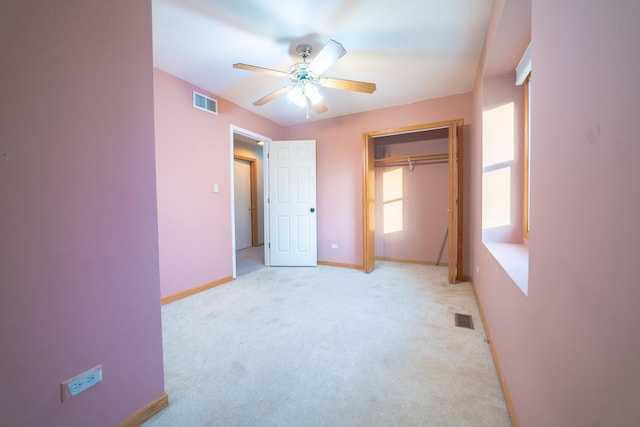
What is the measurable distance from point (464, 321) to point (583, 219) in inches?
78.1

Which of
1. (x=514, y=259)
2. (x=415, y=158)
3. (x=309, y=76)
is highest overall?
(x=309, y=76)

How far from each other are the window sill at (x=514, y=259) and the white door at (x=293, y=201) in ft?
8.74

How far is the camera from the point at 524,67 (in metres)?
1.83

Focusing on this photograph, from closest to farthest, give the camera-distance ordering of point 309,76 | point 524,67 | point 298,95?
point 524,67
point 309,76
point 298,95

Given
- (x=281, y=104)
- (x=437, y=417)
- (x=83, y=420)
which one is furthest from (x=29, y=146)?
(x=281, y=104)

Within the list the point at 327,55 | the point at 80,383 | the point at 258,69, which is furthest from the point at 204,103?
the point at 80,383

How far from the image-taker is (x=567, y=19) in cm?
72

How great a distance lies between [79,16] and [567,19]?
1.81 metres

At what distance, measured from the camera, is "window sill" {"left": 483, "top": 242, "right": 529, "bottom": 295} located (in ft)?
4.21

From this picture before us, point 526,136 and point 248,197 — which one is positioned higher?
point 526,136

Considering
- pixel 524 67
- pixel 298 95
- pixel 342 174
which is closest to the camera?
pixel 524 67

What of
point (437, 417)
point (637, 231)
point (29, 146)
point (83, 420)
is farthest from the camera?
point (437, 417)

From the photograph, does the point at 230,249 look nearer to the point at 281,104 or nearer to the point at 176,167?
the point at 176,167

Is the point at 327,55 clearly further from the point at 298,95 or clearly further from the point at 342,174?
the point at 342,174
